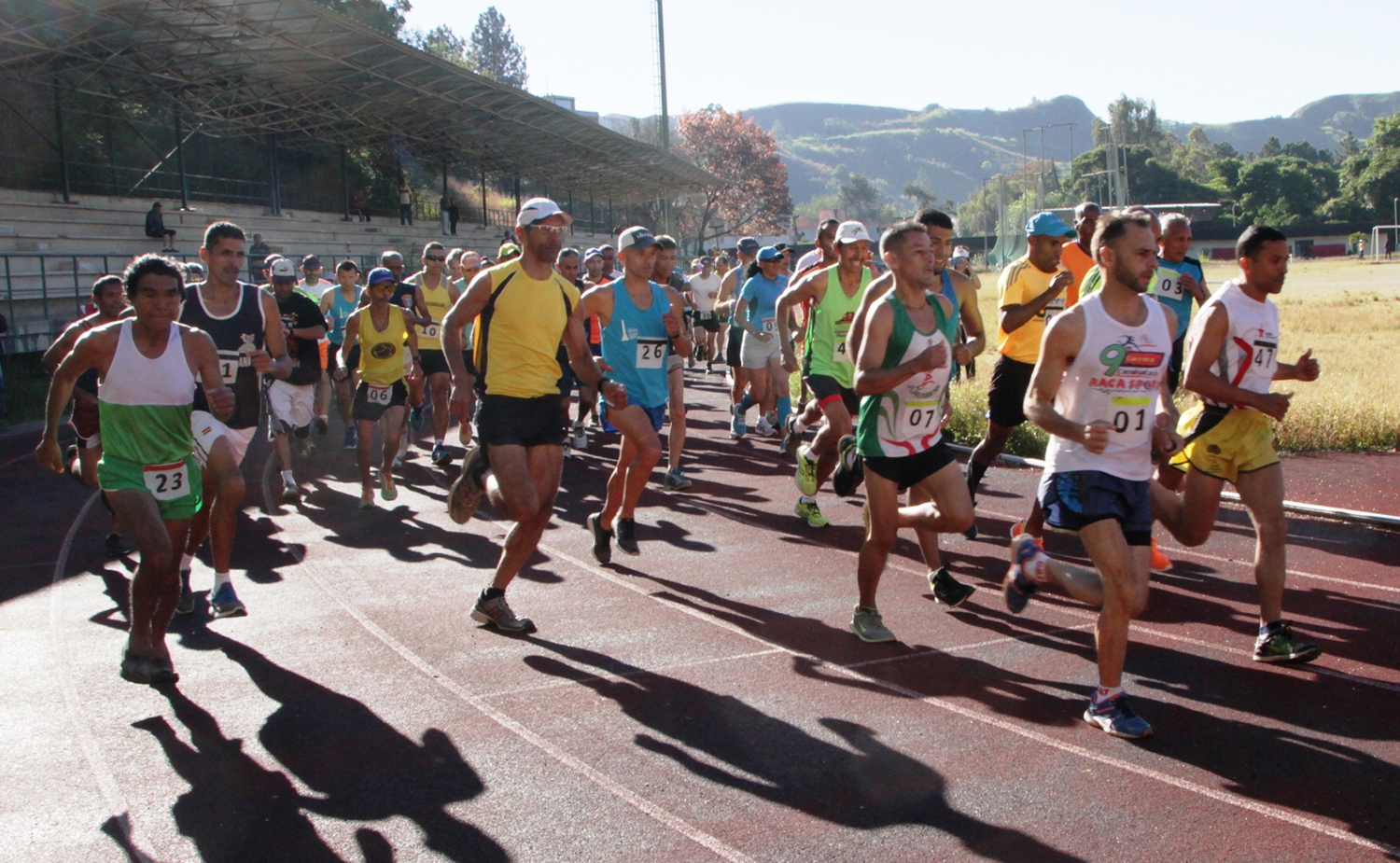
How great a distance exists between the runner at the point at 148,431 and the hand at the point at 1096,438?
389cm

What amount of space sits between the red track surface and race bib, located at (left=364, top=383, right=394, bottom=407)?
7.46 feet

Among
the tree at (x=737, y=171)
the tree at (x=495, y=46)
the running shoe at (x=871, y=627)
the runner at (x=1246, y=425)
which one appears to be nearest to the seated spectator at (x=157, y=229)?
the running shoe at (x=871, y=627)

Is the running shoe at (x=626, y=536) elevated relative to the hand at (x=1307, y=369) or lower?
lower

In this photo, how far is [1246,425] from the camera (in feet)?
17.7

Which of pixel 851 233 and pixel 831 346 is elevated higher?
pixel 851 233

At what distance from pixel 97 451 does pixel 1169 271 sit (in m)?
7.15

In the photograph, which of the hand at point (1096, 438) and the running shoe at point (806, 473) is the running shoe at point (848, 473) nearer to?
the running shoe at point (806, 473)

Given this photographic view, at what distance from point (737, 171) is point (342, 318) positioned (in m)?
84.9

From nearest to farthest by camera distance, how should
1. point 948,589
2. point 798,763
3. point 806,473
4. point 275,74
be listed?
point 798,763 < point 948,589 < point 806,473 < point 275,74

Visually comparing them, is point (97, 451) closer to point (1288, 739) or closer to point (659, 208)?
point (1288, 739)

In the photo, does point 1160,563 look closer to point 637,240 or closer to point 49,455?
point 637,240

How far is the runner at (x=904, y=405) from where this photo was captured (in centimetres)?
557

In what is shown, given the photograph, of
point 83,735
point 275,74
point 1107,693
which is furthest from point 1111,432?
point 275,74

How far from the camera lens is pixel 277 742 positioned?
4898 mm
